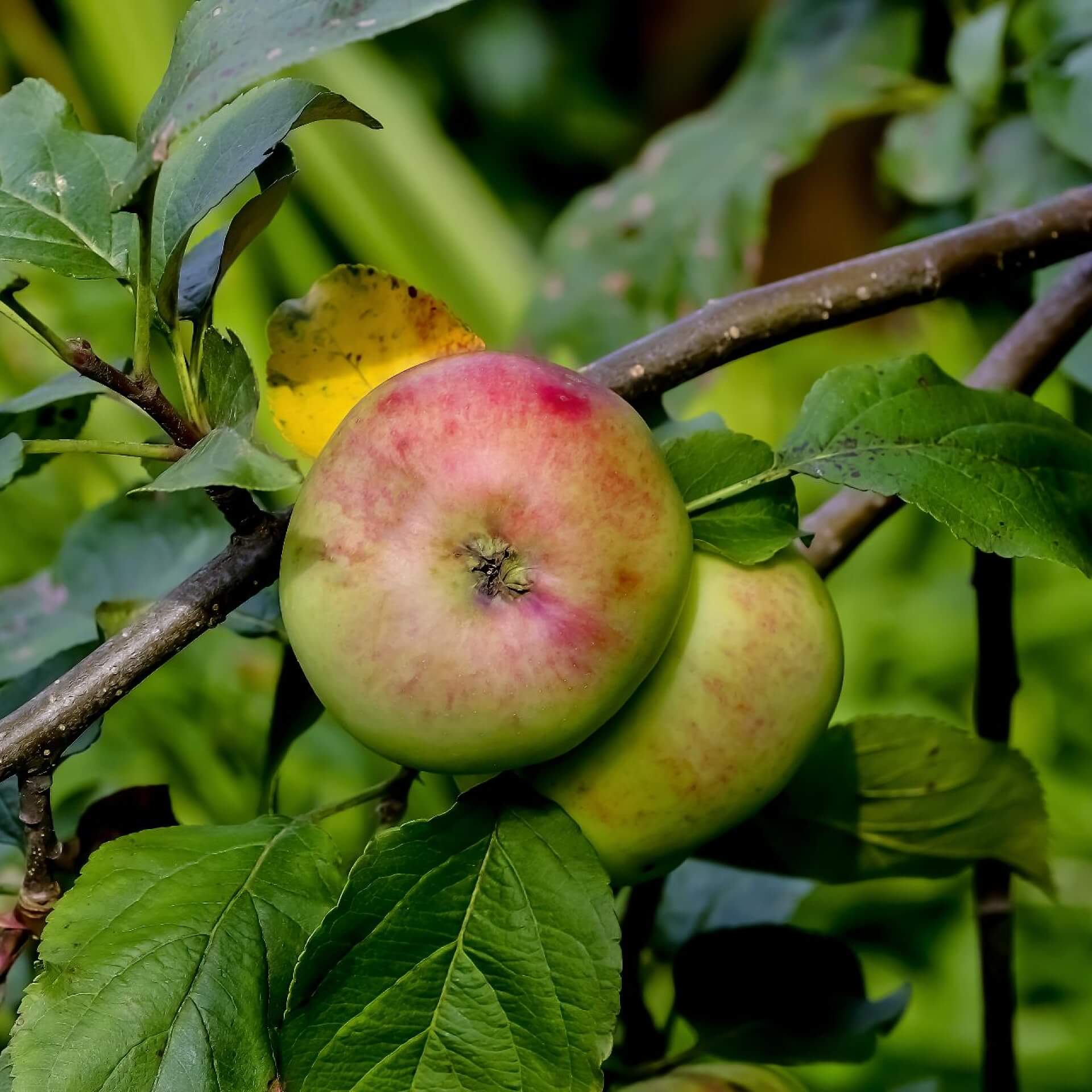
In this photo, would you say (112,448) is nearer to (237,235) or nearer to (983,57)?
(237,235)

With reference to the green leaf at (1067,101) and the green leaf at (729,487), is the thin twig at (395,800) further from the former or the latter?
the green leaf at (1067,101)

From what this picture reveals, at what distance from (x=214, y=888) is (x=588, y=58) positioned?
6.11 feet

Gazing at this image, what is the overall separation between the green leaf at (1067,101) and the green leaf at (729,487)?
0.40m

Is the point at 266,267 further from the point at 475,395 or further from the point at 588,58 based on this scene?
the point at 475,395

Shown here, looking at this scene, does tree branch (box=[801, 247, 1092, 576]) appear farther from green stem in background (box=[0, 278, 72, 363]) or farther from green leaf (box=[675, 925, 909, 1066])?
green stem in background (box=[0, 278, 72, 363])

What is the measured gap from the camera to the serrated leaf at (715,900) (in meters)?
0.54

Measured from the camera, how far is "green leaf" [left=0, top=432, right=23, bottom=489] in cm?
27

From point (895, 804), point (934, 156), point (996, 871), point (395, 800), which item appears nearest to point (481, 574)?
point (395, 800)

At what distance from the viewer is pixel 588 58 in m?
1.94

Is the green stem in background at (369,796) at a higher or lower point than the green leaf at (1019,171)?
higher

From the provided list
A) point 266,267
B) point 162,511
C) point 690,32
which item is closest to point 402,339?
point 162,511

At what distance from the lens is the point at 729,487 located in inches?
12.8

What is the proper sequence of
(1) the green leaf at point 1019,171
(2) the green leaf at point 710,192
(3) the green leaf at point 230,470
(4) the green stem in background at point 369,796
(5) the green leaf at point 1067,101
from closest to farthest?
(3) the green leaf at point 230,470, (4) the green stem in background at point 369,796, (5) the green leaf at point 1067,101, (1) the green leaf at point 1019,171, (2) the green leaf at point 710,192

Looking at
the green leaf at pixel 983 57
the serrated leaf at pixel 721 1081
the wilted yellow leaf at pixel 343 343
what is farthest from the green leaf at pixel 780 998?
the green leaf at pixel 983 57
